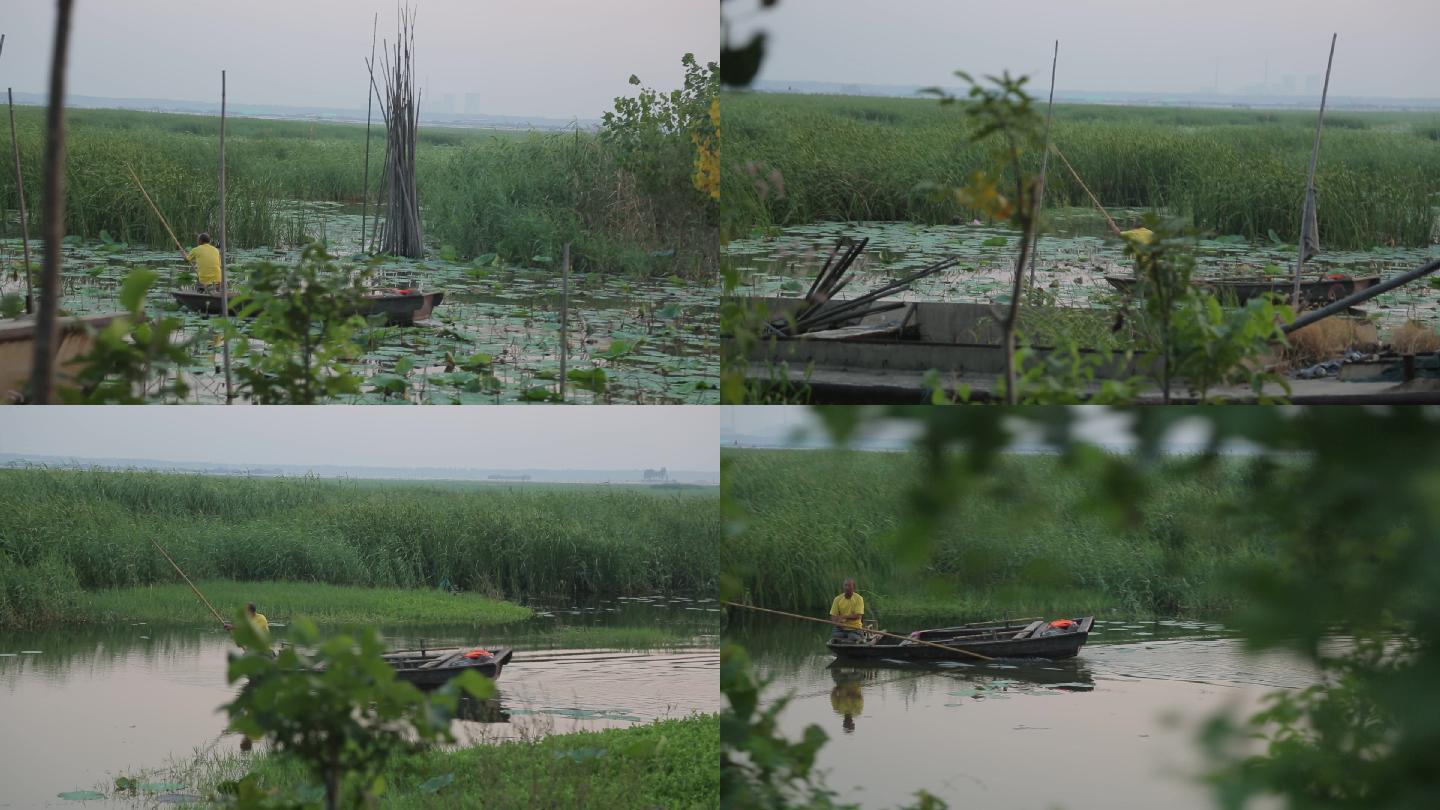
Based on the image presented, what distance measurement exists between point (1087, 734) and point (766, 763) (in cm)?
61

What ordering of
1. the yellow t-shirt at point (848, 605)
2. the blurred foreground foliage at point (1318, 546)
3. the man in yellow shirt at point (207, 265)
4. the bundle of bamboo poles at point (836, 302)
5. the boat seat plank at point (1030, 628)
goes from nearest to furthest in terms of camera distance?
the blurred foreground foliage at point (1318, 546)
the boat seat plank at point (1030, 628)
the yellow t-shirt at point (848, 605)
the bundle of bamboo poles at point (836, 302)
the man in yellow shirt at point (207, 265)

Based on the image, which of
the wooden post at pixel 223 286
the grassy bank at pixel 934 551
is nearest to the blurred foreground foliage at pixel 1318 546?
the grassy bank at pixel 934 551

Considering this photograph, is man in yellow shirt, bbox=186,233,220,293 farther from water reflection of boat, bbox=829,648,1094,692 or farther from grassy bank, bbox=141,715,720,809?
water reflection of boat, bbox=829,648,1094,692

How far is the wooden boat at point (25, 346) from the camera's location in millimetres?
2645

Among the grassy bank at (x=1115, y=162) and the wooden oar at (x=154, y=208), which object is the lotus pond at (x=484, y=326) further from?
the grassy bank at (x=1115, y=162)

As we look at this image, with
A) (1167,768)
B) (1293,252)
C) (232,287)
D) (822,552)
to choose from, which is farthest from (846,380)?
(232,287)

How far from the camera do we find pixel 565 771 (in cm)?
304

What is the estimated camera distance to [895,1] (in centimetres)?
253

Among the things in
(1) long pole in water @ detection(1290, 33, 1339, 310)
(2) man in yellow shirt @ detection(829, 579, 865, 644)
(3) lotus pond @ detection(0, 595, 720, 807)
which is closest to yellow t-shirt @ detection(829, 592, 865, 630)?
(2) man in yellow shirt @ detection(829, 579, 865, 644)

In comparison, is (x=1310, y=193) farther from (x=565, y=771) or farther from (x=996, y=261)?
(x=565, y=771)

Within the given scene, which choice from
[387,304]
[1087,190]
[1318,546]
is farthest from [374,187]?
[1318,546]

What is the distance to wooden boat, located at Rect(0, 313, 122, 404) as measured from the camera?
104 inches

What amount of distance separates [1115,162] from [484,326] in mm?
1737

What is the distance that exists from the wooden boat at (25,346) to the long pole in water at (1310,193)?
9.24ft
